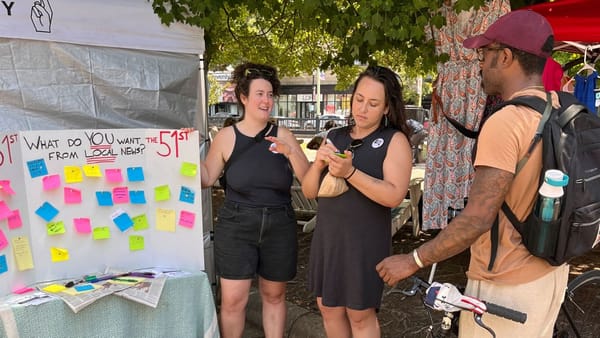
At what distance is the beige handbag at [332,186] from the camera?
2.27m

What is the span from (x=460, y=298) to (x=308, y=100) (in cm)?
3817

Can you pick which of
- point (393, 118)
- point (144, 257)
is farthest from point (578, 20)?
point (144, 257)

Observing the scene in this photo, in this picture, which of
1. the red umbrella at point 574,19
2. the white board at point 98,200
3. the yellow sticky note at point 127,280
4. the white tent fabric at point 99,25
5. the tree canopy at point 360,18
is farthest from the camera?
the red umbrella at point 574,19

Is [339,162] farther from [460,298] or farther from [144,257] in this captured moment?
[144,257]

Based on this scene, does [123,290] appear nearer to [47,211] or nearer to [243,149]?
[47,211]

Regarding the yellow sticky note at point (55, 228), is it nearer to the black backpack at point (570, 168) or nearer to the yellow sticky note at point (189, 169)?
the yellow sticky note at point (189, 169)

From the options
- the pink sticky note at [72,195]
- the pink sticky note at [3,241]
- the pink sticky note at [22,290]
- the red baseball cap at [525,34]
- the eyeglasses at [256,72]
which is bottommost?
the pink sticky note at [22,290]

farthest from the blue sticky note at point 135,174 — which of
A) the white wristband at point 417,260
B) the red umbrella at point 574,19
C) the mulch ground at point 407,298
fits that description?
the red umbrella at point 574,19

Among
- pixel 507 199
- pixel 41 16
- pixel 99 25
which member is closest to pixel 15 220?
pixel 41 16

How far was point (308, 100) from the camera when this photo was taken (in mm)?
39375

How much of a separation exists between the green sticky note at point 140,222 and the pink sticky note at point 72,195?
0.32m

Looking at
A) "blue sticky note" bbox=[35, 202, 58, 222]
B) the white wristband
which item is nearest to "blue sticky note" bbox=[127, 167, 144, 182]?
"blue sticky note" bbox=[35, 202, 58, 222]

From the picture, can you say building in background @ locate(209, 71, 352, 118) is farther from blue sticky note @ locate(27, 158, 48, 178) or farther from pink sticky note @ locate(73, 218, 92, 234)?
blue sticky note @ locate(27, 158, 48, 178)

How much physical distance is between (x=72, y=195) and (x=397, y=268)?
1.83 meters
